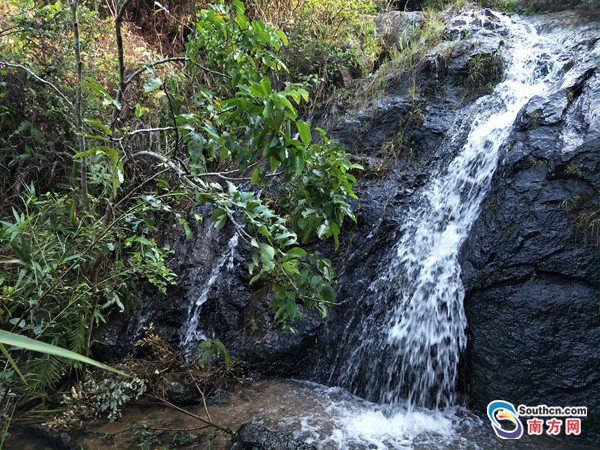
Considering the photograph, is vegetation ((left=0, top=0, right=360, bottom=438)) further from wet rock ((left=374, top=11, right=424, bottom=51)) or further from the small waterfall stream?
wet rock ((left=374, top=11, right=424, bottom=51))

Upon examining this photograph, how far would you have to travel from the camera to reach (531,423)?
282 cm

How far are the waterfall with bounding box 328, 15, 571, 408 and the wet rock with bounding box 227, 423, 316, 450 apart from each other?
1210mm

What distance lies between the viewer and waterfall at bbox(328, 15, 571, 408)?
10.7 feet

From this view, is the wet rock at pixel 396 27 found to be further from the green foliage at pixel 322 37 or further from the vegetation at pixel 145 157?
the green foliage at pixel 322 37

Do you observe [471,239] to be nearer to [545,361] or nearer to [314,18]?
[545,361]

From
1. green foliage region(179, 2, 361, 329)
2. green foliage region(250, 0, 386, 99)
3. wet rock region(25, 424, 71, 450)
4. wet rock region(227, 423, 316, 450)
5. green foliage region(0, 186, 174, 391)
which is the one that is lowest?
wet rock region(25, 424, 71, 450)

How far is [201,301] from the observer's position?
415cm

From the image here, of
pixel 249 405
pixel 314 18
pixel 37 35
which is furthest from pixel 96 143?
pixel 314 18

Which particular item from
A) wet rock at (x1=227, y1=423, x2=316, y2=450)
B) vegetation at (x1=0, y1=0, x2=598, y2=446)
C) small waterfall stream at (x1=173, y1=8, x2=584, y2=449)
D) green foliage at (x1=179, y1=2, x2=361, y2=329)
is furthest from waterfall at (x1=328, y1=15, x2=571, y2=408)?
green foliage at (x1=179, y1=2, x2=361, y2=329)

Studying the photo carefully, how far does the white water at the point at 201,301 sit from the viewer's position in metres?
3.97

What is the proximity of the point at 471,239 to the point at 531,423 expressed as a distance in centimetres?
157

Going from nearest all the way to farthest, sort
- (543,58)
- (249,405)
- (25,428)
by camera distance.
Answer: (25,428) → (249,405) → (543,58)

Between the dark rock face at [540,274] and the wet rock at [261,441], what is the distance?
168 cm

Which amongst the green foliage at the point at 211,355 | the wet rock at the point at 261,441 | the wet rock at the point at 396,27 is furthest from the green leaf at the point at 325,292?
the wet rock at the point at 396,27
